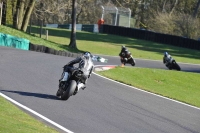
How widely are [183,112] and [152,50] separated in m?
31.5

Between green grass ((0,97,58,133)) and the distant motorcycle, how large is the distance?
6.25ft

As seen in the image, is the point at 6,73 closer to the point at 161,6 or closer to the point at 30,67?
the point at 30,67

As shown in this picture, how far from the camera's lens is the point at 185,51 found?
49031mm

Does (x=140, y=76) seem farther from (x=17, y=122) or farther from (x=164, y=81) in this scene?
(x=17, y=122)

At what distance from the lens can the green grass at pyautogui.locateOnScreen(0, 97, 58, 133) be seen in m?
8.86

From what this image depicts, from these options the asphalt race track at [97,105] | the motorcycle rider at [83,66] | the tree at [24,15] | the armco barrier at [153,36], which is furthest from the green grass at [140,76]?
the tree at [24,15]

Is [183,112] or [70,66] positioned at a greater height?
[70,66]

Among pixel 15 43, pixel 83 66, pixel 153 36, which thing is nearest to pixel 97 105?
pixel 83 66

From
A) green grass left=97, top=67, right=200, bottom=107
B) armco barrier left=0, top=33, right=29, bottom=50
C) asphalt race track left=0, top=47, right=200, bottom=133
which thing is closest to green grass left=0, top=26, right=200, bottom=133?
green grass left=97, top=67, right=200, bottom=107

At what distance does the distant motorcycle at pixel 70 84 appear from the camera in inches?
519

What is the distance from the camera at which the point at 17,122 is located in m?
9.67

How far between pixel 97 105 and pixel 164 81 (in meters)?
10.4

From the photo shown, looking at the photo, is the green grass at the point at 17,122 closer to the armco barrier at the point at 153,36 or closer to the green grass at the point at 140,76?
the green grass at the point at 140,76

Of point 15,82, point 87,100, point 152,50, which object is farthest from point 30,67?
point 152,50
